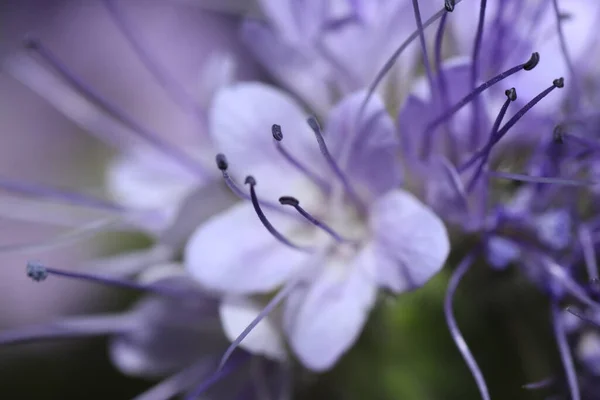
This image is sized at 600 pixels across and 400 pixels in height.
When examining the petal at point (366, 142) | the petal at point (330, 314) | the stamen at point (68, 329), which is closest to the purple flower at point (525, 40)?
the petal at point (366, 142)

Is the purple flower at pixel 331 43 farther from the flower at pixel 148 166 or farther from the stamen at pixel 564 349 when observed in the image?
the stamen at pixel 564 349

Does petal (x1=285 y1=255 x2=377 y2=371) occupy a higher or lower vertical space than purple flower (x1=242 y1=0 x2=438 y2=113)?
lower

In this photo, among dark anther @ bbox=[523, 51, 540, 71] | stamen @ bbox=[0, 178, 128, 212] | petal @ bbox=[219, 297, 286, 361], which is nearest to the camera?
dark anther @ bbox=[523, 51, 540, 71]

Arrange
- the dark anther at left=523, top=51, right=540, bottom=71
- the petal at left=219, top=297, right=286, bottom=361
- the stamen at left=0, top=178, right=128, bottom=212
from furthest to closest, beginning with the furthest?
the stamen at left=0, top=178, right=128, bottom=212
the petal at left=219, top=297, right=286, bottom=361
the dark anther at left=523, top=51, right=540, bottom=71

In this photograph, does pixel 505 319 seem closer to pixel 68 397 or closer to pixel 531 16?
pixel 531 16

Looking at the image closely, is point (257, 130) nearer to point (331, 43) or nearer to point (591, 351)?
point (331, 43)

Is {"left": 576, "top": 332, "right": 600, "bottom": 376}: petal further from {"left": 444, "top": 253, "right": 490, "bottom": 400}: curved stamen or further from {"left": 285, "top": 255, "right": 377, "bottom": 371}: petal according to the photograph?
{"left": 285, "top": 255, "right": 377, "bottom": 371}: petal

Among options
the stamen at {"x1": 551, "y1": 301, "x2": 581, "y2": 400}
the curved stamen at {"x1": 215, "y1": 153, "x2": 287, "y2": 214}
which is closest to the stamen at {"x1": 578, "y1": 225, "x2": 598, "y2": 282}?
the stamen at {"x1": 551, "y1": 301, "x2": 581, "y2": 400}
